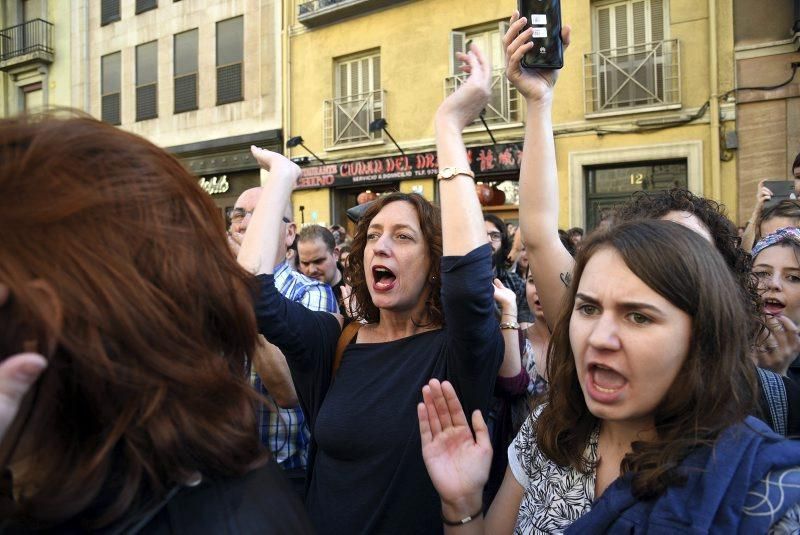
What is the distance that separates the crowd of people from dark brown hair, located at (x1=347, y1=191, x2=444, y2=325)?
13 mm

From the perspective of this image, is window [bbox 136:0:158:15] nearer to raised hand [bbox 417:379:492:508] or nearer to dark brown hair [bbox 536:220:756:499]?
raised hand [bbox 417:379:492:508]

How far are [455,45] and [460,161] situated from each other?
11.5 metres

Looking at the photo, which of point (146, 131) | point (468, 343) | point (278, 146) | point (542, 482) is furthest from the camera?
point (146, 131)

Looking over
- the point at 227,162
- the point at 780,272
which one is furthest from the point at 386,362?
the point at 227,162

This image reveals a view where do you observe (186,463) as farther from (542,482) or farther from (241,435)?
(542,482)

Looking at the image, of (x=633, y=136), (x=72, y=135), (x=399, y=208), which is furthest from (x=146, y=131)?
(x=72, y=135)

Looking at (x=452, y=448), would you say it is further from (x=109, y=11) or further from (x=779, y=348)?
(x=109, y=11)

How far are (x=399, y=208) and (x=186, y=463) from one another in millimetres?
1510

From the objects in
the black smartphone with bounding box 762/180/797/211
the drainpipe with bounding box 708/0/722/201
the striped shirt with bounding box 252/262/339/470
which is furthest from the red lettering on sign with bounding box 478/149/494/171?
the striped shirt with bounding box 252/262/339/470

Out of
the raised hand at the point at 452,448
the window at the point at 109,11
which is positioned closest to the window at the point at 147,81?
the window at the point at 109,11

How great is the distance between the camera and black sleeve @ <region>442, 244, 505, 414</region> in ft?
5.65

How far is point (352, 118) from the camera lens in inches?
543

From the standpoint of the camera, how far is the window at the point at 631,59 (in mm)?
10617

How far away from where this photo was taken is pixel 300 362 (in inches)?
82.4
